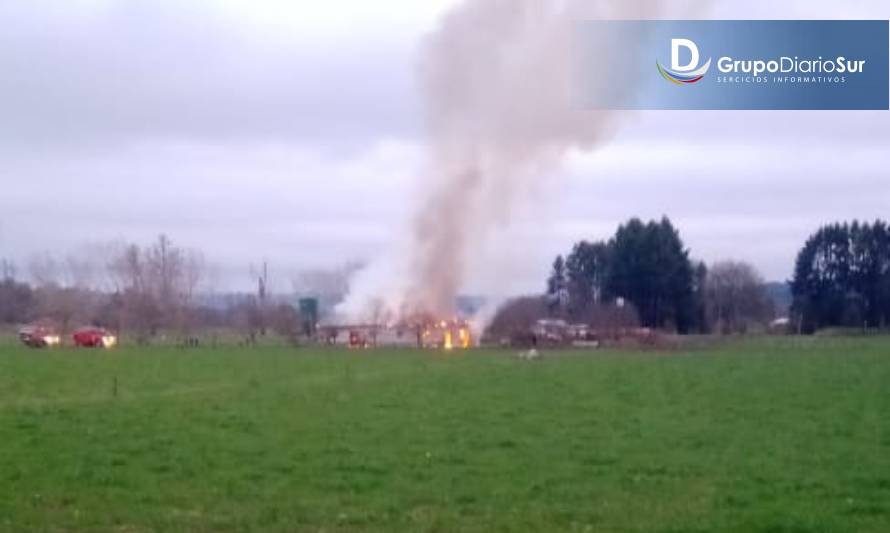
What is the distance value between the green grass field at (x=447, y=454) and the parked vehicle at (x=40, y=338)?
36.1 metres

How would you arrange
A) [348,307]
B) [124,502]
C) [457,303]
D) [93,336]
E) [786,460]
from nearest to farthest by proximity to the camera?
[124,502] → [786,460] → [93,336] → [457,303] → [348,307]

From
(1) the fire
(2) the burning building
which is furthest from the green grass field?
(1) the fire

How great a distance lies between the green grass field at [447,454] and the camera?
12.0 metres

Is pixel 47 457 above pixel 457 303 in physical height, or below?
below

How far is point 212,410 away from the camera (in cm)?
2375

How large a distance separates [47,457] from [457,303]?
62.3m

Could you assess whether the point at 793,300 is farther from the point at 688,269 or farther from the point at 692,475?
the point at 692,475

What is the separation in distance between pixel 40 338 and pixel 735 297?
53.9 m

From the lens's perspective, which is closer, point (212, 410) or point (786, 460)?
point (786, 460)

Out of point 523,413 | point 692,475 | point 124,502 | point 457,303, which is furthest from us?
point 457,303

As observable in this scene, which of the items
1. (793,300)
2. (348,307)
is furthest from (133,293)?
(793,300)

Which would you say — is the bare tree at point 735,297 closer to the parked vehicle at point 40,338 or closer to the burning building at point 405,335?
the burning building at point 405,335

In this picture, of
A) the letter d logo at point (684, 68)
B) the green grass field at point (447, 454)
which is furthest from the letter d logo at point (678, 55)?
the green grass field at point (447, 454)

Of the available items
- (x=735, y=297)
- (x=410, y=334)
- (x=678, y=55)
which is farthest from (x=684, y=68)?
(x=735, y=297)
